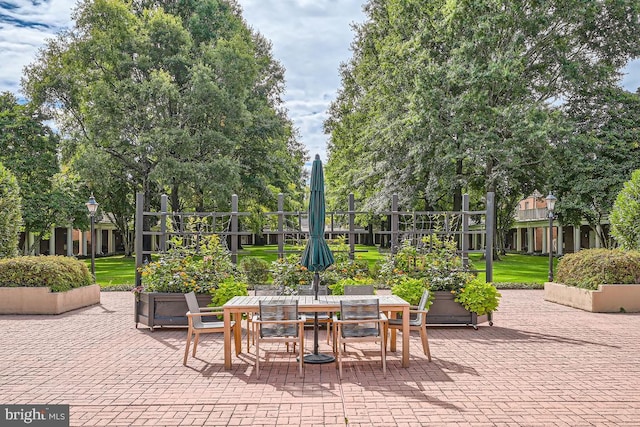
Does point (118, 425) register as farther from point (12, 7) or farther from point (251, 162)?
point (251, 162)

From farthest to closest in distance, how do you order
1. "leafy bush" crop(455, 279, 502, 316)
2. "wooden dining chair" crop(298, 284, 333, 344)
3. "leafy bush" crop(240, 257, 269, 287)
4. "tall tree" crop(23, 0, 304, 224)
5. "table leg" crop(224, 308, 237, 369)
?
"tall tree" crop(23, 0, 304, 224) → "leafy bush" crop(240, 257, 269, 287) → "leafy bush" crop(455, 279, 502, 316) → "wooden dining chair" crop(298, 284, 333, 344) → "table leg" crop(224, 308, 237, 369)

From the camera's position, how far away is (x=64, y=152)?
2642cm

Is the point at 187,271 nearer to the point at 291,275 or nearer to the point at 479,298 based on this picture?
the point at 291,275

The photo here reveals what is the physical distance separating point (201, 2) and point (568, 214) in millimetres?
20426

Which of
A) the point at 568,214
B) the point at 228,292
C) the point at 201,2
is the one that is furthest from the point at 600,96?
the point at 228,292

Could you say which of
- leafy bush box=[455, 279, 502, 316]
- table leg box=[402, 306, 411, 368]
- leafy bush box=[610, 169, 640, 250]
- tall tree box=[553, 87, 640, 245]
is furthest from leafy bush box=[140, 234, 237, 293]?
tall tree box=[553, 87, 640, 245]

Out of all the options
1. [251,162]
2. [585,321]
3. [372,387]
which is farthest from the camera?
[251,162]

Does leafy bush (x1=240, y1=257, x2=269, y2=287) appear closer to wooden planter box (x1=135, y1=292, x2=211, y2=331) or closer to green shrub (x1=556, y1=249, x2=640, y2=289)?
wooden planter box (x1=135, y1=292, x2=211, y2=331)

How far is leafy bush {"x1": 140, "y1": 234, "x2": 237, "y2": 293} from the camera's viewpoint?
10.5m

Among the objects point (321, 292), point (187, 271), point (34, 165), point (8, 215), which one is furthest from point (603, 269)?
point (34, 165)

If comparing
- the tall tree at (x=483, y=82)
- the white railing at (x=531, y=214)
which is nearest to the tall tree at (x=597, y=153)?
the tall tree at (x=483, y=82)

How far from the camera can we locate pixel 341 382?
6703 millimetres

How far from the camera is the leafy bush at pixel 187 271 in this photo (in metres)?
10.5

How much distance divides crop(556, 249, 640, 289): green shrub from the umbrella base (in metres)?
8.18
